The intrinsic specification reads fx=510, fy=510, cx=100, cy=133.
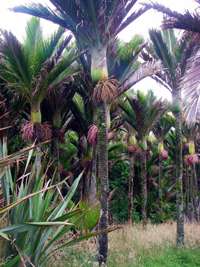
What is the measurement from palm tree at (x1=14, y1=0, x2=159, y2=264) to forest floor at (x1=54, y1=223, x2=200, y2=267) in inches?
33.6

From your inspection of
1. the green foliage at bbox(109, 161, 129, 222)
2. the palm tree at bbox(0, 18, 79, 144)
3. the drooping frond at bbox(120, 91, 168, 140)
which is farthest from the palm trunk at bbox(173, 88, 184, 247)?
the green foliage at bbox(109, 161, 129, 222)

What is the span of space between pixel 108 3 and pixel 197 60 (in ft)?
7.60

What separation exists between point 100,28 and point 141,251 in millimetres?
5191

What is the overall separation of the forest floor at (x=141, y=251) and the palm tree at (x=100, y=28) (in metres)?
0.85

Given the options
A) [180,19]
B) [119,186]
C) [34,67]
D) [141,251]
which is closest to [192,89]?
[180,19]

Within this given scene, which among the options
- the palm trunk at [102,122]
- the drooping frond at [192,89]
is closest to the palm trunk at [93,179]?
the palm trunk at [102,122]

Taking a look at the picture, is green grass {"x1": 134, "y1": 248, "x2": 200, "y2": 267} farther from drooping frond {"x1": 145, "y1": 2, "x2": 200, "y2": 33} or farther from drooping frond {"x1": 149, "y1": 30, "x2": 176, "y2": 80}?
drooping frond {"x1": 149, "y1": 30, "x2": 176, "y2": 80}

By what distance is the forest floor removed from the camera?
9.56m

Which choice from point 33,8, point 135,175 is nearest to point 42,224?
point 33,8

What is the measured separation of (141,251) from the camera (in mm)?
11906

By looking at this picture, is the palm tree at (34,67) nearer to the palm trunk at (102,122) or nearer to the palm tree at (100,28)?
the palm tree at (100,28)

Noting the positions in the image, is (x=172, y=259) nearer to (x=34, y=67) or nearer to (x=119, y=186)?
(x=34, y=67)

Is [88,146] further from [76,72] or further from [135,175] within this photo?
[135,175]

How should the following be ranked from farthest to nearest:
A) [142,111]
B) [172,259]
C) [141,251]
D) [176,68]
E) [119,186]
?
[119,186], [142,111], [176,68], [172,259], [141,251]
